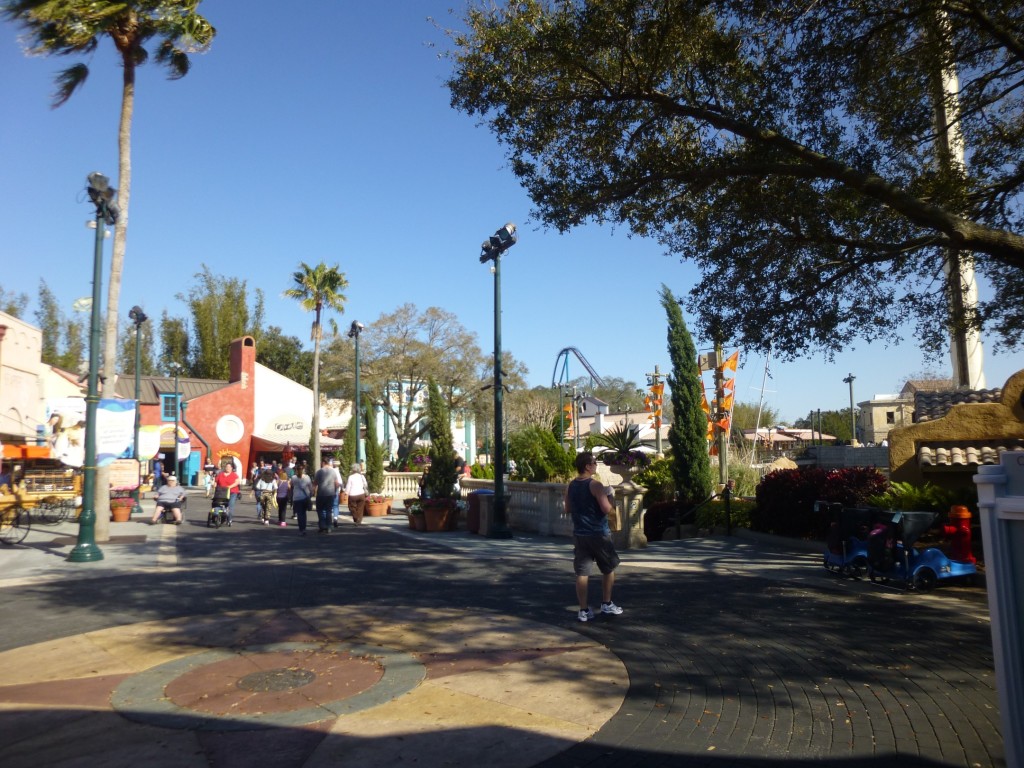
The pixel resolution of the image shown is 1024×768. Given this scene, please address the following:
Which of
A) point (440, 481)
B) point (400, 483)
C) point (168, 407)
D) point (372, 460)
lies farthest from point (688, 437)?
point (168, 407)

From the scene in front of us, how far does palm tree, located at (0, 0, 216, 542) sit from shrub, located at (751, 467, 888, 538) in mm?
13480

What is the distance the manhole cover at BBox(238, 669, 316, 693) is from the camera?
225 inches

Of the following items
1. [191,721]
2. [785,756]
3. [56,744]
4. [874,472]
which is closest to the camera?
[785,756]

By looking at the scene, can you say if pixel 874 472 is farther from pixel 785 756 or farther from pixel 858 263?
pixel 785 756

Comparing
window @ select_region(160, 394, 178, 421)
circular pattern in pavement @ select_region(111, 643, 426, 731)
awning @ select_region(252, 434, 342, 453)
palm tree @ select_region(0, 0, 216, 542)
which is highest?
palm tree @ select_region(0, 0, 216, 542)

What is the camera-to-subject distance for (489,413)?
45406 mm

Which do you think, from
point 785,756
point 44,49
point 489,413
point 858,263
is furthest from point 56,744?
point 489,413

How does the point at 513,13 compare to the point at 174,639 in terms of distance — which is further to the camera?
the point at 513,13

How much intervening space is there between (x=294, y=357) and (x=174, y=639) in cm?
6244

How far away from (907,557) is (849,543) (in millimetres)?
915

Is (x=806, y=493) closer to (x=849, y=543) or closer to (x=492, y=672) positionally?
(x=849, y=543)

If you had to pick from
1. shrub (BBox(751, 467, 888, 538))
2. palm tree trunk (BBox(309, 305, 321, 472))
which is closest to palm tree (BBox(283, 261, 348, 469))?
palm tree trunk (BBox(309, 305, 321, 472))

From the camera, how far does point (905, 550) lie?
8992 mm

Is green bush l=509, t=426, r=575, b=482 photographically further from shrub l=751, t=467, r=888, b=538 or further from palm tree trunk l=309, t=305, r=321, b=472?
palm tree trunk l=309, t=305, r=321, b=472
